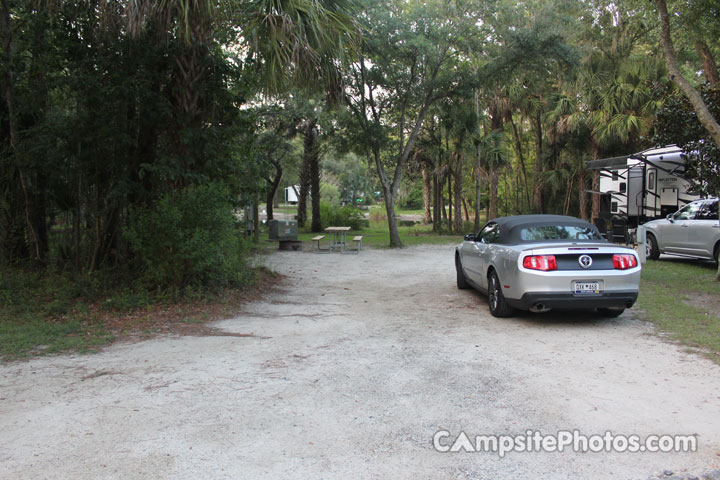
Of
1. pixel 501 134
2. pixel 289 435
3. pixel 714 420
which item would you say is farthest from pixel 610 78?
pixel 289 435

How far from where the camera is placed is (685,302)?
880cm

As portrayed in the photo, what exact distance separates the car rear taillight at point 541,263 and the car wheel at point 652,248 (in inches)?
376

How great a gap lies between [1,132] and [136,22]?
6.11m

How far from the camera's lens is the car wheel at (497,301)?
7579 mm

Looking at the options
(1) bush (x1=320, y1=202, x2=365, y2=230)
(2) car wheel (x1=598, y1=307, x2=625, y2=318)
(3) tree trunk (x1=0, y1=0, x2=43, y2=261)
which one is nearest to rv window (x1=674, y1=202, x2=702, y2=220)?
(2) car wheel (x1=598, y1=307, x2=625, y2=318)

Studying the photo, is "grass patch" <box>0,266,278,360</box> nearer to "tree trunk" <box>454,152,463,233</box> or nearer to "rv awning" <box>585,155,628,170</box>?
"rv awning" <box>585,155,628,170</box>

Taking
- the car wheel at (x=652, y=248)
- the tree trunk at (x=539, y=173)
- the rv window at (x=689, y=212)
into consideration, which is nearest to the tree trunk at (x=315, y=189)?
the tree trunk at (x=539, y=173)

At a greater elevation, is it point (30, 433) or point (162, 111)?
point (162, 111)

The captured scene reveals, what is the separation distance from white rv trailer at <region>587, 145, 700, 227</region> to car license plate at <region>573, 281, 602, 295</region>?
10735 millimetres

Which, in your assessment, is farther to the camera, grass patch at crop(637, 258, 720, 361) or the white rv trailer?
the white rv trailer

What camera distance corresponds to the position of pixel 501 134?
26781mm

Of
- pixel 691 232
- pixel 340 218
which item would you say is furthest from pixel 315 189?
pixel 691 232

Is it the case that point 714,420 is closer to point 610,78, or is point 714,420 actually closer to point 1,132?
point 1,132

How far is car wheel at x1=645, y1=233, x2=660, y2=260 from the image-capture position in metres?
14.8
